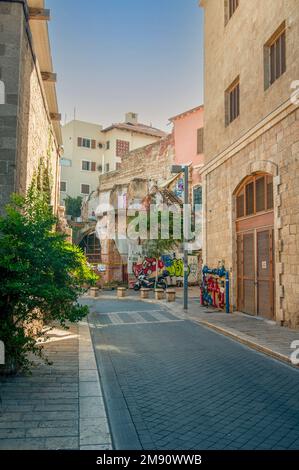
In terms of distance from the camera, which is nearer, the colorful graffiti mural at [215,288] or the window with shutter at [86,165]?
the colorful graffiti mural at [215,288]

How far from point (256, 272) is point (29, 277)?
8.81 metres

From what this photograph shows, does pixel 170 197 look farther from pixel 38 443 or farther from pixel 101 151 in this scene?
pixel 38 443

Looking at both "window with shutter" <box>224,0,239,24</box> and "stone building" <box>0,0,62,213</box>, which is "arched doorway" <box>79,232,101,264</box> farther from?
"stone building" <box>0,0,62,213</box>

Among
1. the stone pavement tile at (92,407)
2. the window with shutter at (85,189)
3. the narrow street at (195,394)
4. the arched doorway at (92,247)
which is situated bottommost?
the narrow street at (195,394)

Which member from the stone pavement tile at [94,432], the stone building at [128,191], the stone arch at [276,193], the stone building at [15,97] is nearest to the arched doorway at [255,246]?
the stone arch at [276,193]

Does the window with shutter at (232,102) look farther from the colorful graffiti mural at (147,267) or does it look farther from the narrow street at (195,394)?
the colorful graffiti mural at (147,267)

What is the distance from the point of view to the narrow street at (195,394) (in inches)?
152

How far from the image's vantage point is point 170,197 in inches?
1136

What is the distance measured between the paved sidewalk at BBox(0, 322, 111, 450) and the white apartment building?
129 feet

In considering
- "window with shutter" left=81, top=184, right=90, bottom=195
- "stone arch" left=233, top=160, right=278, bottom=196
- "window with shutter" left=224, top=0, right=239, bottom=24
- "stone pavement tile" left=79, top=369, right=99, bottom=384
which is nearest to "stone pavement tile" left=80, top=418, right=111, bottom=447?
"stone pavement tile" left=79, top=369, right=99, bottom=384

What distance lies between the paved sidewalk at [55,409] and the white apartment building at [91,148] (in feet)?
129

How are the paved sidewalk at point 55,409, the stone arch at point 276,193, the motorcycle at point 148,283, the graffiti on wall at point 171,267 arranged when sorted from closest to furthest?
the paved sidewalk at point 55,409 → the stone arch at point 276,193 → the motorcycle at point 148,283 → the graffiti on wall at point 171,267
